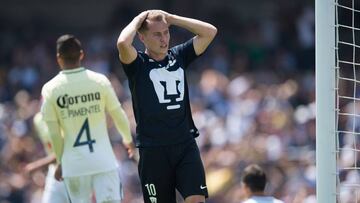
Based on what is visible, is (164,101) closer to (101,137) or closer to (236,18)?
(101,137)

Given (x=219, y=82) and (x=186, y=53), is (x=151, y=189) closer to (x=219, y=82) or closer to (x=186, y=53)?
(x=186, y=53)

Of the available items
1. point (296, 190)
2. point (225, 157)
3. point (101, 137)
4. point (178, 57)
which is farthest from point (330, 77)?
point (225, 157)

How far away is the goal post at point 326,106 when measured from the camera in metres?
9.48

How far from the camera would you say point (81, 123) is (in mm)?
11266

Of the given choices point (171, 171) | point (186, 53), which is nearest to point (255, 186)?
point (171, 171)

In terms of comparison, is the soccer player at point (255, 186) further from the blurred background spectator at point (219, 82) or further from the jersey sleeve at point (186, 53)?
the blurred background spectator at point (219, 82)

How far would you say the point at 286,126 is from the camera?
18984 millimetres

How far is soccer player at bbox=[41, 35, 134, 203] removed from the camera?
11266 millimetres

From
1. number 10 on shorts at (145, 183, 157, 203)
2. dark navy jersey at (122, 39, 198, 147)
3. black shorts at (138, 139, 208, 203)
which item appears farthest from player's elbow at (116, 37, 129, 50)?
number 10 on shorts at (145, 183, 157, 203)

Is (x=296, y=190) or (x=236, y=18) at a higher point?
(x=236, y=18)

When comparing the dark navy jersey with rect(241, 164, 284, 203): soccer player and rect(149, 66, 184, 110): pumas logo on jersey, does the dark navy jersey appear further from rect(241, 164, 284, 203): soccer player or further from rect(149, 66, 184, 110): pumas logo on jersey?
rect(241, 164, 284, 203): soccer player

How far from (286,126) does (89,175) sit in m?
8.06

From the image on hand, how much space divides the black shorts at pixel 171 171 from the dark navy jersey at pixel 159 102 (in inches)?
3.0

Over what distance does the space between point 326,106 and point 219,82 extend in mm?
11367
